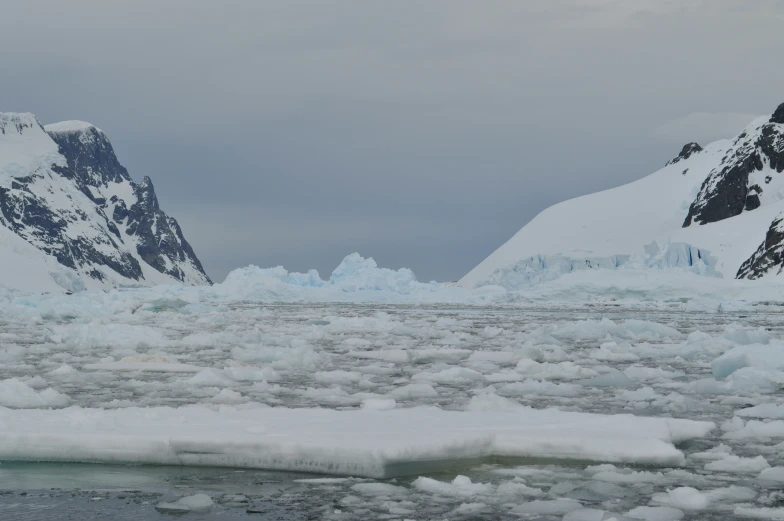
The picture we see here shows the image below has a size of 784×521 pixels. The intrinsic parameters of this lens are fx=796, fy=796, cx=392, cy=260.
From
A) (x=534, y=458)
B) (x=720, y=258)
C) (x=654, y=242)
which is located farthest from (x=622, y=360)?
(x=720, y=258)

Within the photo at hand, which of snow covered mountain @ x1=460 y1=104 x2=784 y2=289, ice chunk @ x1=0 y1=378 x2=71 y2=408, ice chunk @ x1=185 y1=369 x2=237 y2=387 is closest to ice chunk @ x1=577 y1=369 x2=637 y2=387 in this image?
ice chunk @ x1=185 y1=369 x2=237 y2=387

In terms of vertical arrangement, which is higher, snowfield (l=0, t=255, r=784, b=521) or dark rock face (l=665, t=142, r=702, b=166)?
dark rock face (l=665, t=142, r=702, b=166)

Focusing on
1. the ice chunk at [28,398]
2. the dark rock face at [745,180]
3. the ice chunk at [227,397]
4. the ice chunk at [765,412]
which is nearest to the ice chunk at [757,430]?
the ice chunk at [765,412]

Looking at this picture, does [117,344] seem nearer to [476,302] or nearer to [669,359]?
[669,359]

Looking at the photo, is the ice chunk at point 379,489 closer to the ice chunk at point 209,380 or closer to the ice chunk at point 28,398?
the ice chunk at point 28,398

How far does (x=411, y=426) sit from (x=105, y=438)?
2186 millimetres

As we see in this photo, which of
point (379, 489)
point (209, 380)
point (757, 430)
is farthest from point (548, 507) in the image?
point (209, 380)

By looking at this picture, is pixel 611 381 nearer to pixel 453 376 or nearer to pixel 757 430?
A: pixel 453 376

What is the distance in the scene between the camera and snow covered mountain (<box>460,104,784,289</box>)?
74.7 metres

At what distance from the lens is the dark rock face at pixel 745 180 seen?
95938 millimetres

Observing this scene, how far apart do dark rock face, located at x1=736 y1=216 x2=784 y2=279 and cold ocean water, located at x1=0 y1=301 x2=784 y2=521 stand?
53.5 meters

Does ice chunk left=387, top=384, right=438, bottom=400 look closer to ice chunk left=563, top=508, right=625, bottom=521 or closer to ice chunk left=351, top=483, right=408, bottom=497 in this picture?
ice chunk left=351, top=483, right=408, bottom=497

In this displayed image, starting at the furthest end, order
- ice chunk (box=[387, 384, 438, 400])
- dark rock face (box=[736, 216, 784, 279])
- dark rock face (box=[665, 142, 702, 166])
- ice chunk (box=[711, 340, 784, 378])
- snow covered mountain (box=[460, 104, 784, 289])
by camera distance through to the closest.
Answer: dark rock face (box=[665, 142, 702, 166]) → snow covered mountain (box=[460, 104, 784, 289]) → dark rock face (box=[736, 216, 784, 279]) → ice chunk (box=[711, 340, 784, 378]) → ice chunk (box=[387, 384, 438, 400])

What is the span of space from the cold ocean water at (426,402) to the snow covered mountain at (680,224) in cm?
5777
